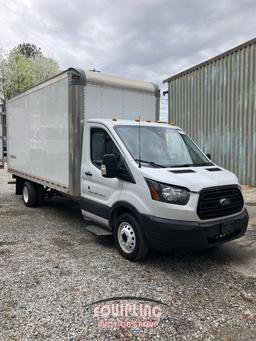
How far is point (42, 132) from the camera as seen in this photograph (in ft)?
23.1

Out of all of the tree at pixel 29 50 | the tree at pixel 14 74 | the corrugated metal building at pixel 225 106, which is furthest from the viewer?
the tree at pixel 29 50

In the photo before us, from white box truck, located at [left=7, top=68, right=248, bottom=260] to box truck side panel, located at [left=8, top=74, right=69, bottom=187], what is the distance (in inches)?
0.8

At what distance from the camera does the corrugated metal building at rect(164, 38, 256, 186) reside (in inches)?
422

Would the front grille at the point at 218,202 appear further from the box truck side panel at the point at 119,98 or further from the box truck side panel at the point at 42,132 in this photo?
the box truck side panel at the point at 42,132

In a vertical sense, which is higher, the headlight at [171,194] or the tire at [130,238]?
the headlight at [171,194]

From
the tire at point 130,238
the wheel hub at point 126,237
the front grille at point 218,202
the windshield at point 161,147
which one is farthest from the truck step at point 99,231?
the front grille at point 218,202

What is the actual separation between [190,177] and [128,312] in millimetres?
1857

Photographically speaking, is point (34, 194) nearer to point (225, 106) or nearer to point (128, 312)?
point (128, 312)

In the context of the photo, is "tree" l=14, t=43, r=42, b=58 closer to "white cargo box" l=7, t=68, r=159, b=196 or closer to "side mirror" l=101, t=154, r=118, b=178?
"white cargo box" l=7, t=68, r=159, b=196

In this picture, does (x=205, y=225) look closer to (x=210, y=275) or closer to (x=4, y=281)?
(x=210, y=275)

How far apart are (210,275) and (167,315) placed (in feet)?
4.02

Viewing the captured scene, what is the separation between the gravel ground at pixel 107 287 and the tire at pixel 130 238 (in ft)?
0.52

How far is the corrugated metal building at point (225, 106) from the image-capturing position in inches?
422

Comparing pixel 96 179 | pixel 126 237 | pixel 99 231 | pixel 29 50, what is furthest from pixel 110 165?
pixel 29 50
